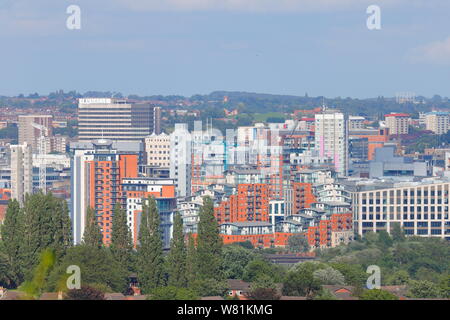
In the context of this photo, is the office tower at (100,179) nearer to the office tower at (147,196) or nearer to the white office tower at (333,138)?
the office tower at (147,196)

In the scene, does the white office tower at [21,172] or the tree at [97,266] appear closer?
the tree at [97,266]

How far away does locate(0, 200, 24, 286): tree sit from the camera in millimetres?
11391

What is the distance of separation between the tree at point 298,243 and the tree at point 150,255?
1049cm

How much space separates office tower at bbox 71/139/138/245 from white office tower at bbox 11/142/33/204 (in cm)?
293

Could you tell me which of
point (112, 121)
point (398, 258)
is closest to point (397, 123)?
point (112, 121)

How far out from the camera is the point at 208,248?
480 inches

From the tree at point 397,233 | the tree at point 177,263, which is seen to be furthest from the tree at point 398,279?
the tree at point 397,233

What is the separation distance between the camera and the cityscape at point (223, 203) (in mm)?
11180

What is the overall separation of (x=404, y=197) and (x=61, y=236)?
55.3 ft

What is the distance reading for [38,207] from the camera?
39.2 feet

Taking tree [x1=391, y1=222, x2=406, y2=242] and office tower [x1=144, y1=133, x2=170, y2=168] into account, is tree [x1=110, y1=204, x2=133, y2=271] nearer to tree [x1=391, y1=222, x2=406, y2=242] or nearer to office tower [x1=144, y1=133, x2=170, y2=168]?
tree [x1=391, y1=222, x2=406, y2=242]

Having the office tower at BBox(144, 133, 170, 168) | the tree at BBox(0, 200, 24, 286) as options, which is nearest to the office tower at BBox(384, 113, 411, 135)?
the office tower at BBox(144, 133, 170, 168)
